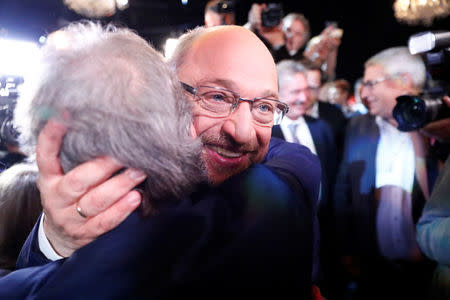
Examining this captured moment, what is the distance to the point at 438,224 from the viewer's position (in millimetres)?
1502

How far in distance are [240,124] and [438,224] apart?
107cm

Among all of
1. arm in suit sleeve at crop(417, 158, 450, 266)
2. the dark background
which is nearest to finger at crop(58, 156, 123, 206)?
the dark background

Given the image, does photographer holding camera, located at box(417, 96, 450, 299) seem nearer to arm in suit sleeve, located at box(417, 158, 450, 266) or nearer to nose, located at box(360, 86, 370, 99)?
arm in suit sleeve, located at box(417, 158, 450, 266)

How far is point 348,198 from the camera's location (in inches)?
110

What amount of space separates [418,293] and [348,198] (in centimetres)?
83

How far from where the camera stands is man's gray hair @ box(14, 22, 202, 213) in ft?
2.09

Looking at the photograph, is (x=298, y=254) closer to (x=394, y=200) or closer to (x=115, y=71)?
(x=115, y=71)

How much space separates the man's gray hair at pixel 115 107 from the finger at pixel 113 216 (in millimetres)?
42

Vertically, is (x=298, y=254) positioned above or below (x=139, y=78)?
below

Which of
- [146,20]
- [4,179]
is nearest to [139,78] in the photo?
[4,179]

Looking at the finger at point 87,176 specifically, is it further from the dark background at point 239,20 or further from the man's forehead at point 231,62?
the dark background at point 239,20

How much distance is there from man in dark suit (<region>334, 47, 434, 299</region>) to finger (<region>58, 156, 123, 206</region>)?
240 centimetres

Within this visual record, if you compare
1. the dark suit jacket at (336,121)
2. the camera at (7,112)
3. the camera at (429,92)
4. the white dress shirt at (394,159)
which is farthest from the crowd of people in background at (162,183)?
the dark suit jacket at (336,121)

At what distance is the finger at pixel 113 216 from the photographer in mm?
699
